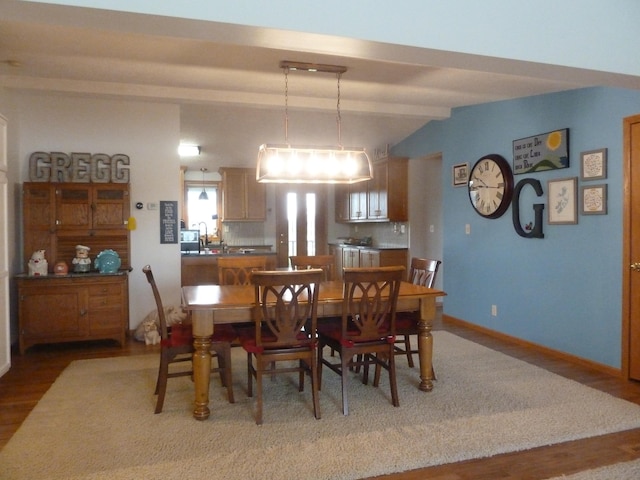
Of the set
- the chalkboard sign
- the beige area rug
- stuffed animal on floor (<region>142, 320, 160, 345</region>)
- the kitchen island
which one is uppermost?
→ the chalkboard sign

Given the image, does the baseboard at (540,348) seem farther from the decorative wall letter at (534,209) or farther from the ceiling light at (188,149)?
the ceiling light at (188,149)

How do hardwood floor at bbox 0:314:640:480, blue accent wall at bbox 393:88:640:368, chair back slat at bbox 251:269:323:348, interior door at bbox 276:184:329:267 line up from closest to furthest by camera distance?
hardwood floor at bbox 0:314:640:480 → chair back slat at bbox 251:269:323:348 → blue accent wall at bbox 393:88:640:368 → interior door at bbox 276:184:329:267

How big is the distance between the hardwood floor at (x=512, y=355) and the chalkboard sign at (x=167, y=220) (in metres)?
1.20

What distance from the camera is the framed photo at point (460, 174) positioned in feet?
18.2

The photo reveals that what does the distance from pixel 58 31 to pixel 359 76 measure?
2.44 m

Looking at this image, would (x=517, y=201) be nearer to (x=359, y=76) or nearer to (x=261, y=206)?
(x=359, y=76)

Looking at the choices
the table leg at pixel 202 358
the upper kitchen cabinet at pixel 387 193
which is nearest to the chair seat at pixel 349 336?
the table leg at pixel 202 358

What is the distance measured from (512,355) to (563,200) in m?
1.49

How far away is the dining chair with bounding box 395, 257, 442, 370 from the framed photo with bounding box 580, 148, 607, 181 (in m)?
1.45

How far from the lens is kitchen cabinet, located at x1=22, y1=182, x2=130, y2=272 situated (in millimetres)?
4789

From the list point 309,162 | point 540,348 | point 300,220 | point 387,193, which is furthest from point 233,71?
point 300,220

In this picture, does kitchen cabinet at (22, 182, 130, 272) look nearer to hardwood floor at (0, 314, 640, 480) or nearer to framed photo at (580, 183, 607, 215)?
hardwood floor at (0, 314, 640, 480)

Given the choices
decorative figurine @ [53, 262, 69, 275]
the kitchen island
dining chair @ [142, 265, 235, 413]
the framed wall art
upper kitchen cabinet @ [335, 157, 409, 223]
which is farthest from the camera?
upper kitchen cabinet @ [335, 157, 409, 223]

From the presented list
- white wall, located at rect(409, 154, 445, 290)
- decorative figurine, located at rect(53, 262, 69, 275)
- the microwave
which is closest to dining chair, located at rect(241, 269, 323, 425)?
decorative figurine, located at rect(53, 262, 69, 275)
